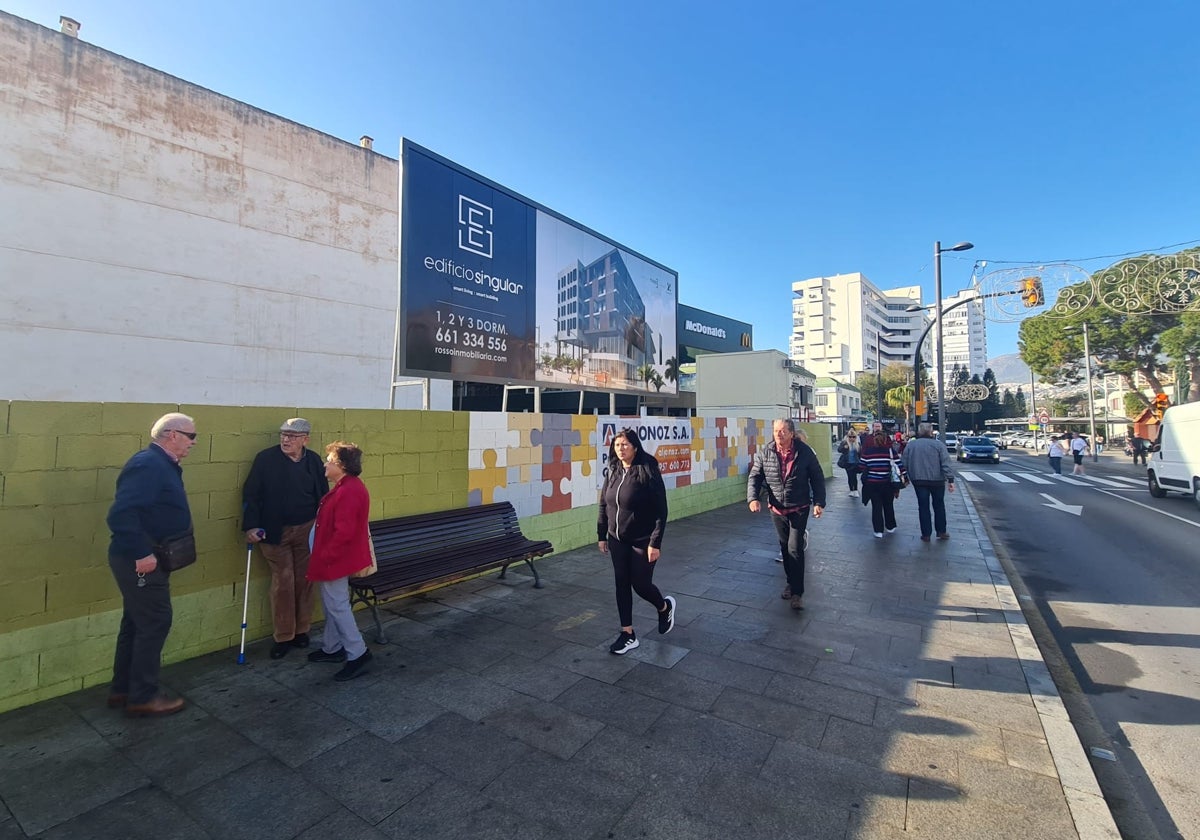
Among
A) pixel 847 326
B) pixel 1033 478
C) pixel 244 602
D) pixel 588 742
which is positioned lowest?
pixel 1033 478

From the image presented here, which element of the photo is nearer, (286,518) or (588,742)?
(588,742)

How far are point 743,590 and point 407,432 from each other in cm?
391

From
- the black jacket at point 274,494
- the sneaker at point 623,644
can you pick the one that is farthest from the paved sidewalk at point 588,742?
the black jacket at point 274,494

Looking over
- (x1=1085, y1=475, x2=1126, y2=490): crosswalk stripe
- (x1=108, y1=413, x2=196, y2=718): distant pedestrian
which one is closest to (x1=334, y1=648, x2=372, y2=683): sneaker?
(x1=108, y1=413, x2=196, y2=718): distant pedestrian

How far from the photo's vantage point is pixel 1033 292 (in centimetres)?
1398

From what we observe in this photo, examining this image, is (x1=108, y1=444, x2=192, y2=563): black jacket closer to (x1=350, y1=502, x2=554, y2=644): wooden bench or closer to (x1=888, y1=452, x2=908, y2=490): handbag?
(x1=350, y1=502, x2=554, y2=644): wooden bench

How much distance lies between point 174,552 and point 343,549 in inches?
36.6

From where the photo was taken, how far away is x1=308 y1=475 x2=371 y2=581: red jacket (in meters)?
3.68

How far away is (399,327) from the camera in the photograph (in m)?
6.26

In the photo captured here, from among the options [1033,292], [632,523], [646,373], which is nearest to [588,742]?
[632,523]

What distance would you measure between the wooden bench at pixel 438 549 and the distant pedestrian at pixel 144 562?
3.80ft

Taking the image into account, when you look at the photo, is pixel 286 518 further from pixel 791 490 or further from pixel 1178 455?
pixel 1178 455

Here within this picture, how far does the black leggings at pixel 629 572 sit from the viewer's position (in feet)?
13.6

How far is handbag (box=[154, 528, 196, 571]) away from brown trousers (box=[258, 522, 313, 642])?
2.64ft
